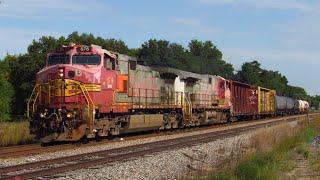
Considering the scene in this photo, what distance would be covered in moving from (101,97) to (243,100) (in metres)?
29.1

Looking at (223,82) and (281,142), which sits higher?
(223,82)

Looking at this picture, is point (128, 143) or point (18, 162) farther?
point (128, 143)

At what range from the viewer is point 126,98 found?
23328 mm

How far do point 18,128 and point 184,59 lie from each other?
7338cm

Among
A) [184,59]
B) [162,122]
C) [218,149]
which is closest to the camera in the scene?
[218,149]

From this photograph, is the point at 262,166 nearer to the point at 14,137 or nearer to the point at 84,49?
the point at 84,49

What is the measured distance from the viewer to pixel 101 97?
20891 millimetres

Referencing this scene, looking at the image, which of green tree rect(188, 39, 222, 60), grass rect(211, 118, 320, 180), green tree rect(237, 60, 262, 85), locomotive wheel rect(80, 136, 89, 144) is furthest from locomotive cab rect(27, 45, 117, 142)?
green tree rect(188, 39, 222, 60)

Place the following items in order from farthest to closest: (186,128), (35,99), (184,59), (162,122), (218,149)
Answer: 1. (184,59)
2. (186,128)
3. (162,122)
4. (35,99)
5. (218,149)

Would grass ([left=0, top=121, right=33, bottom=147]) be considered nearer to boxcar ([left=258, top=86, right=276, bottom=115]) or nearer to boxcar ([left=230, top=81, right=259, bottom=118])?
boxcar ([left=230, top=81, right=259, bottom=118])

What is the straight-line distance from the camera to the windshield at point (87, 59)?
2086 centimetres

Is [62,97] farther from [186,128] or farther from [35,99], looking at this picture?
[186,128]

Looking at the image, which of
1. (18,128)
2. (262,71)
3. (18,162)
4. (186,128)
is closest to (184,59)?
(262,71)

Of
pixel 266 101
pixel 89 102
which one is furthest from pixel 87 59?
pixel 266 101
